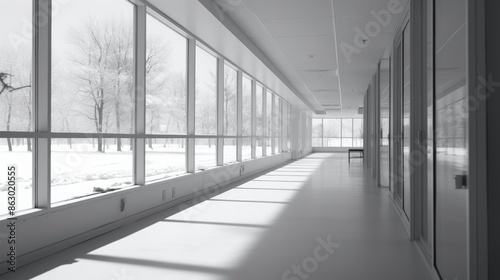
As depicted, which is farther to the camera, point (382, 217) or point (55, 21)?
point (382, 217)

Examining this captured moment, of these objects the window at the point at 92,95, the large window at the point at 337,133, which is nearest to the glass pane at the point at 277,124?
the window at the point at 92,95

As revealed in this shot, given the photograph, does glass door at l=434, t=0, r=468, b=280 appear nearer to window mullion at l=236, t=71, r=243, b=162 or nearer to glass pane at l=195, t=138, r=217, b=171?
glass pane at l=195, t=138, r=217, b=171

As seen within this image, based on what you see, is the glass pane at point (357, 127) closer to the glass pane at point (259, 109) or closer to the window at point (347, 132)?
the window at point (347, 132)

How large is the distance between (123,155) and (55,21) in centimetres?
197

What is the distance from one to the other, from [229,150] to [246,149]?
1840 mm

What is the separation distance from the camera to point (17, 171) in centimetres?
365

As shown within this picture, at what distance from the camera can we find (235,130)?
11.2 meters

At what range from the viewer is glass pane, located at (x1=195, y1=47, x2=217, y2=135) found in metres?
8.58

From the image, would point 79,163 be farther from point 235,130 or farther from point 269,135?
point 269,135

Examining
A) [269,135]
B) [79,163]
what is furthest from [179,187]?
[269,135]

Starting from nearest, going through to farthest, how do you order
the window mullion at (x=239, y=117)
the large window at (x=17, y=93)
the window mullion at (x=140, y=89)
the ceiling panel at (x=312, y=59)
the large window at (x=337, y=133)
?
the large window at (x=17, y=93) < the window mullion at (x=140, y=89) < the ceiling panel at (x=312, y=59) < the window mullion at (x=239, y=117) < the large window at (x=337, y=133)

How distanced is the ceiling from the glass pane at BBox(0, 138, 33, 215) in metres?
3.09

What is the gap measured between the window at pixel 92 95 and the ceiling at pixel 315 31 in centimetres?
137

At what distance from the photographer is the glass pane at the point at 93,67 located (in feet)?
14.1
